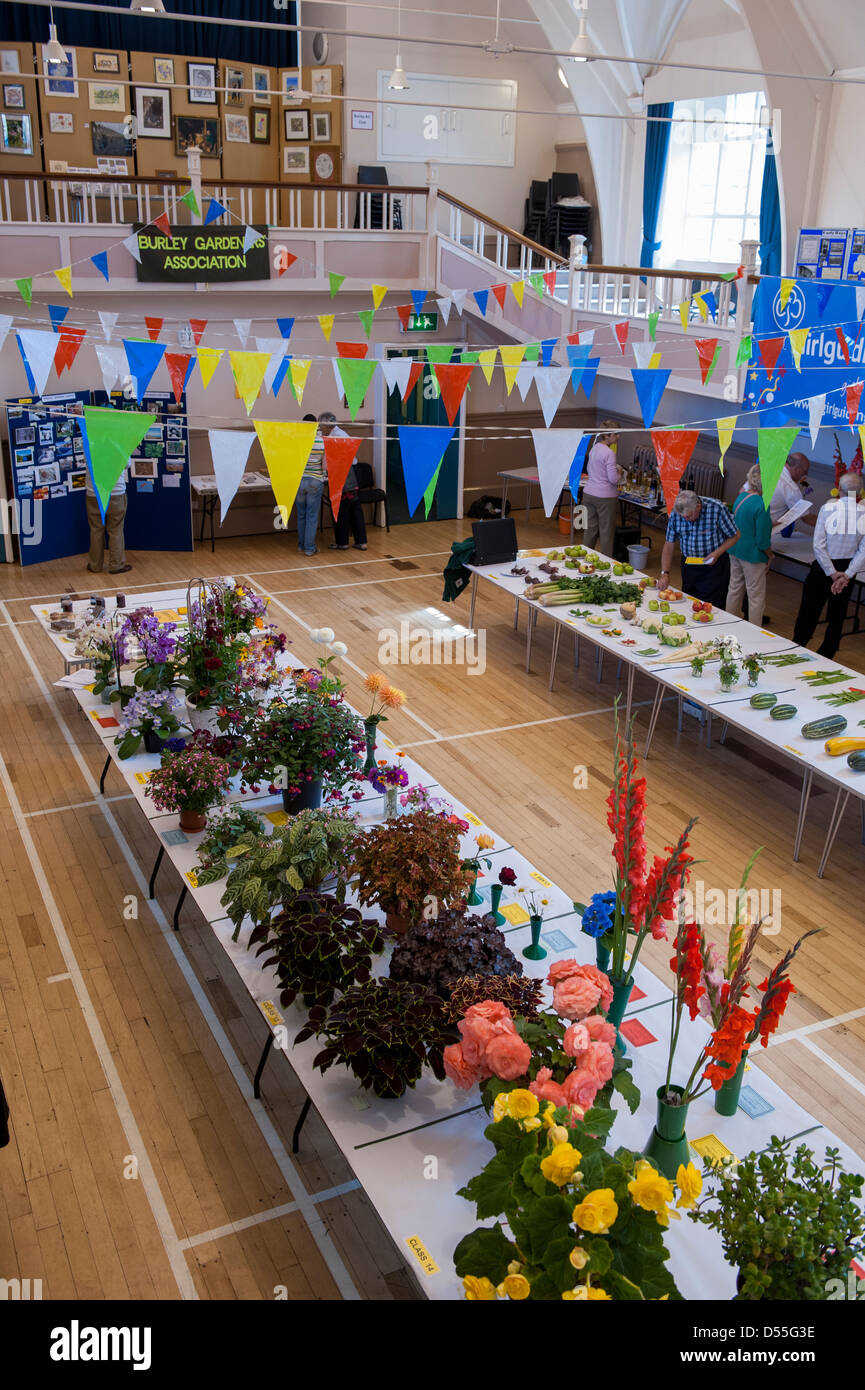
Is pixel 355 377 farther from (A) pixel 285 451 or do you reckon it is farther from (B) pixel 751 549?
(B) pixel 751 549

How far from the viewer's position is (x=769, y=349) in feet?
31.3

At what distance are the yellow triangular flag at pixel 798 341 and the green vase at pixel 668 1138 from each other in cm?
753

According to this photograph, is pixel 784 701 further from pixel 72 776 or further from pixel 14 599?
pixel 14 599

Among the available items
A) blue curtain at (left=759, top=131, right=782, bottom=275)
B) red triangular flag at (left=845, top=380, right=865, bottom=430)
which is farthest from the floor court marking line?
blue curtain at (left=759, top=131, right=782, bottom=275)

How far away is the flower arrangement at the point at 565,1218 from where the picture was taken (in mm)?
2195

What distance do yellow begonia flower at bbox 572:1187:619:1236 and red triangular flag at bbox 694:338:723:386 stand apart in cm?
882

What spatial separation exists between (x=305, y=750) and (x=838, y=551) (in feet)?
17.9

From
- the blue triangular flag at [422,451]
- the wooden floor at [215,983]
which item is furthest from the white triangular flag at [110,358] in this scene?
the blue triangular flag at [422,451]

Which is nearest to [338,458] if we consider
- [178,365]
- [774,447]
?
[774,447]

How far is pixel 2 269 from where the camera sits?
35.1ft

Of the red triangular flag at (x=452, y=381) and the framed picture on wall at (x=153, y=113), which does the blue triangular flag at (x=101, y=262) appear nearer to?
the framed picture on wall at (x=153, y=113)

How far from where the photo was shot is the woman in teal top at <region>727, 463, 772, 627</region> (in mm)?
8461
